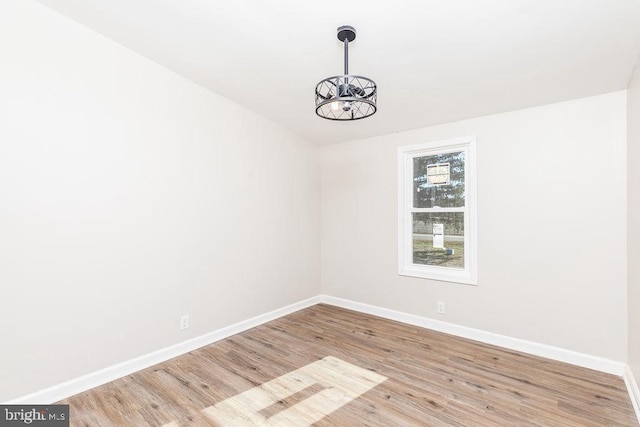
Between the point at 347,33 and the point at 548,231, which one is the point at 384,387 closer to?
the point at 548,231

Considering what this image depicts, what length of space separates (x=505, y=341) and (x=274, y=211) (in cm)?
290

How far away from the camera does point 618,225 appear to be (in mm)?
2625

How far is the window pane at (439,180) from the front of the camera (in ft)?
11.6

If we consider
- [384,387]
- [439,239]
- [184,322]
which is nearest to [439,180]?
[439,239]

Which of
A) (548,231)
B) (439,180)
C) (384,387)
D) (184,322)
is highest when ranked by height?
(439,180)

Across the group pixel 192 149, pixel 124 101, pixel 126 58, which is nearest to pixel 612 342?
pixel 192 149

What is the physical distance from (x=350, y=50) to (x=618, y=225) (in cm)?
265

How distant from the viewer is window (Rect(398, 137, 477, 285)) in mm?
3418

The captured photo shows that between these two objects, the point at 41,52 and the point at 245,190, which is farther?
the point at 245,190

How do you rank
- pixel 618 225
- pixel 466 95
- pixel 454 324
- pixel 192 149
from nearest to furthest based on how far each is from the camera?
1. pixel 618 225
2. pixel 466 95
3. pixel 192 149
4. pixel 454 324

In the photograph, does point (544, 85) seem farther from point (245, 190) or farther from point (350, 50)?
point (245, 190)

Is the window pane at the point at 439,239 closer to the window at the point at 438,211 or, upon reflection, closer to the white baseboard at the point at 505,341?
the window at the point at 438,211

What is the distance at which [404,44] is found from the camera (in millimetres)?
2338

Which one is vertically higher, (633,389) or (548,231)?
(548,231)
